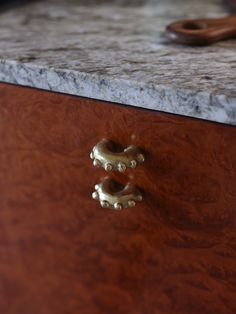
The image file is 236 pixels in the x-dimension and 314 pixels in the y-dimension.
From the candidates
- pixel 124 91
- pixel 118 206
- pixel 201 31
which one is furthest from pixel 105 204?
pixel 201 31

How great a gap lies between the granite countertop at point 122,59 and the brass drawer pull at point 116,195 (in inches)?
4.5

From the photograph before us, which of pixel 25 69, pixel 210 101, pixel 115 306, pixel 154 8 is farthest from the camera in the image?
pixel 154 8

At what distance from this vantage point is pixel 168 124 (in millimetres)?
591

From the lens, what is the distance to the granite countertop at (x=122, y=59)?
1.86 ft

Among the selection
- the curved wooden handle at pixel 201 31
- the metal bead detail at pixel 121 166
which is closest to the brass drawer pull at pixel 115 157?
the metal bead detail at pixel 121 166

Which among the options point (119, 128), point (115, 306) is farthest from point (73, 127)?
point (115, 306)

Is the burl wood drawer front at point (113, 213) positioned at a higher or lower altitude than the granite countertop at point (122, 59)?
A: lower

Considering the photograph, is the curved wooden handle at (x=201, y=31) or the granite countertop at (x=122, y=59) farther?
the curved wooden handle at (x=201, y=31)

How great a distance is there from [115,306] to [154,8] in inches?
20.2

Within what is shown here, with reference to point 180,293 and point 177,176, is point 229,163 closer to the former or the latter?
point 177,176

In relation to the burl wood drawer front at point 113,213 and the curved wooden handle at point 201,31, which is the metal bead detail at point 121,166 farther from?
the curved wooden handle at point 201,31

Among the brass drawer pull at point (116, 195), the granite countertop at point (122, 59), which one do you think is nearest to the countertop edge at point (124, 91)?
the granite countertop at point (122, 59)

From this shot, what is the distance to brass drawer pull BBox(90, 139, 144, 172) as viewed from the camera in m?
0.61

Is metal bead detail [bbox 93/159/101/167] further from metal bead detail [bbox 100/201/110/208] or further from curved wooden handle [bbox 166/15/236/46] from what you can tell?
curved wooden handle [bbox 166/15/236/46]
